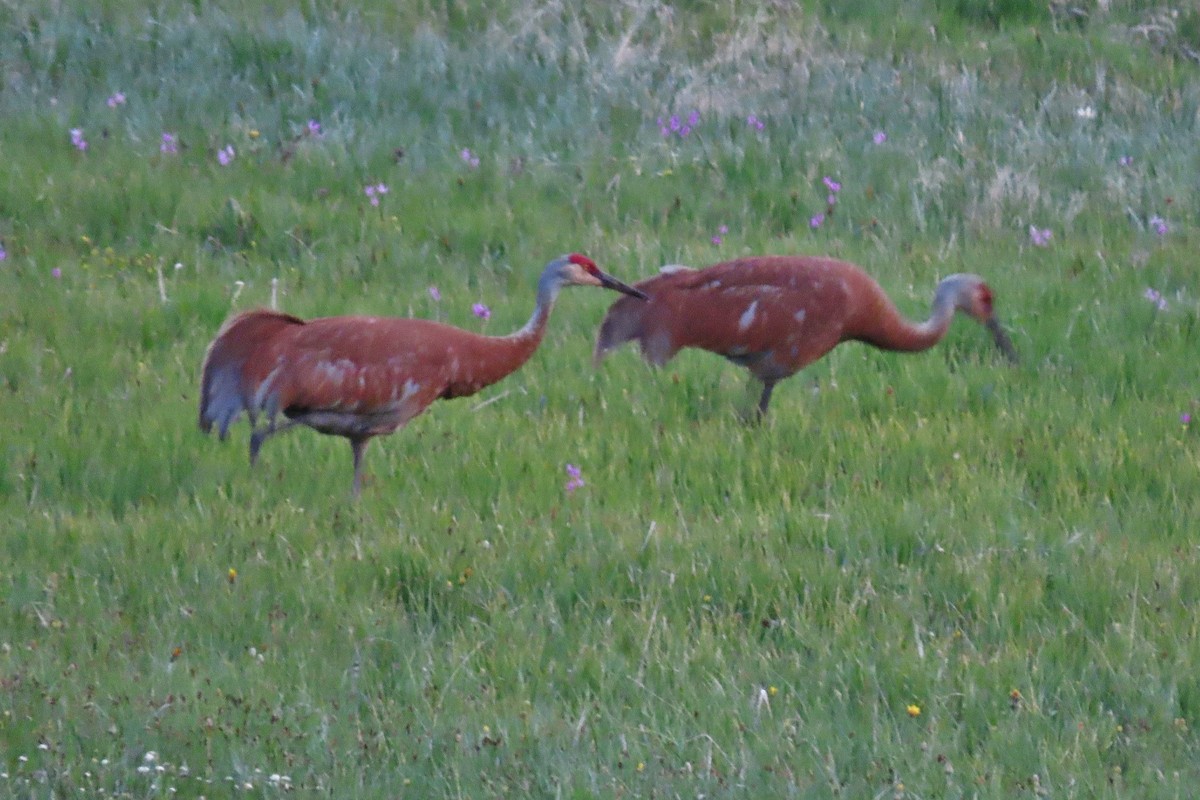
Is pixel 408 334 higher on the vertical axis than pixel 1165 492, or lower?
higher

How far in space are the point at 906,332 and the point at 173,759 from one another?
15.5ft

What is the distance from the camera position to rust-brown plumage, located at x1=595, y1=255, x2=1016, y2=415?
7781mm

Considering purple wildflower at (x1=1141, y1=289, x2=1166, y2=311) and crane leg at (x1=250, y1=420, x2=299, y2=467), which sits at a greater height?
purple wildflower at (x1=1141, y1=289, x2=1166, y2=311)

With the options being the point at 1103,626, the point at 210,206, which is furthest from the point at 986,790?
the point at 210,206

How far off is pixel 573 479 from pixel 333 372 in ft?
3.64

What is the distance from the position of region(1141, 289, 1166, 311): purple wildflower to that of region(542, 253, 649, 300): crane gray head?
3395 millimetres

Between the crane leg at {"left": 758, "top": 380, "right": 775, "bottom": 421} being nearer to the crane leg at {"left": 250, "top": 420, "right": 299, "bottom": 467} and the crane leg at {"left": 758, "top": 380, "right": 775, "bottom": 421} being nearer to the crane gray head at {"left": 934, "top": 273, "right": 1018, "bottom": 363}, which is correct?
the crane gray head at {"left": 934, "top": 273, "right": 1018, "bottom": 363}

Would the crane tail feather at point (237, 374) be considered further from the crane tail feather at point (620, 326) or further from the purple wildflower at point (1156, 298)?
the purple wildflower at point (1156, 298)

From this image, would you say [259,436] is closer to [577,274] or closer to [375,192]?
[577,274]

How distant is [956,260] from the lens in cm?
1009

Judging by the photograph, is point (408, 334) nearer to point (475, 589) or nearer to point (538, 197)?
point (475, 589)

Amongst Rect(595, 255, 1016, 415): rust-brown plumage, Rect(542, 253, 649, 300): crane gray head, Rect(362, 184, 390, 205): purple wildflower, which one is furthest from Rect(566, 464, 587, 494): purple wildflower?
Rect(362, 184, 390, 205): purple wildflower

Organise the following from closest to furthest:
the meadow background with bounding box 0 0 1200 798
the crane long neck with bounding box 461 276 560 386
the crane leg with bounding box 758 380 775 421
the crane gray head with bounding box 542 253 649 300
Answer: the meadow background with bounding box 0 0 1200 798, the crane long neck with bounding box 461 276 560 386, the crane gray head with bounding box 542 253 649 300, the crane leg with bounding box 758 380 775 421

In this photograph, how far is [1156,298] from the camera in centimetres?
927
